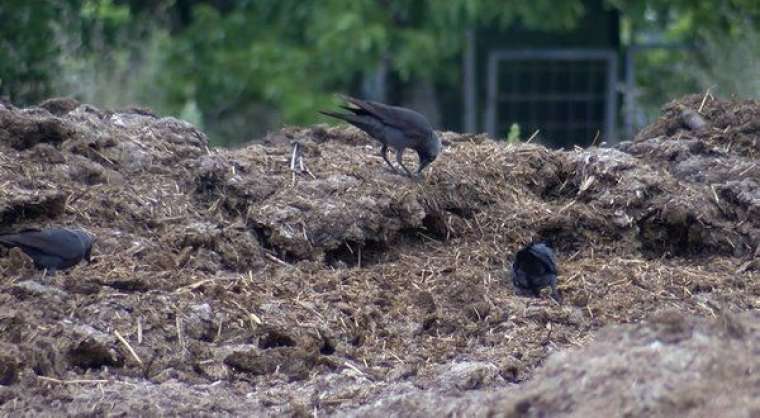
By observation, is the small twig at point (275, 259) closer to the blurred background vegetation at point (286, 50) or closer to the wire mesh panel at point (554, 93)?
the blurred background vegetation at point (286, 50)

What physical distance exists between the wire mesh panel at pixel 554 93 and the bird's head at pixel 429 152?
9.25 metres

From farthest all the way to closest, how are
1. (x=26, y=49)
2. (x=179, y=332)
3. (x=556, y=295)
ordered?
(x=26, y=49), (x=556, y=295), (x=179, y=332)

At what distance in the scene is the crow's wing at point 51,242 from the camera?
6.74 meters

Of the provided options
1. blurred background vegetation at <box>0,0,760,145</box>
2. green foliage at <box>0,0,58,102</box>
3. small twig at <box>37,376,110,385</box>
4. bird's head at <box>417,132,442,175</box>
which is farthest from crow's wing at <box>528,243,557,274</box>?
green foliage at <box>0,0,58,102</box>

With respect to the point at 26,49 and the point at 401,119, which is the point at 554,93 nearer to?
the point at 26,49

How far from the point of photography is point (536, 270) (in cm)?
744

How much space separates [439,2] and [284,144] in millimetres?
7378

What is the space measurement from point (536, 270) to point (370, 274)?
0.84 metres

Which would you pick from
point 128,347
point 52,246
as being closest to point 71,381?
point 128,347

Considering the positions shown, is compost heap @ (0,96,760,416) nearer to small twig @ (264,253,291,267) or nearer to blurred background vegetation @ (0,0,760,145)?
small twig @ (264,253,291,267)

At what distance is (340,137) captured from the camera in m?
9.09

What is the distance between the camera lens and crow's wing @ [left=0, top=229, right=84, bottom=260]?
6738 mm

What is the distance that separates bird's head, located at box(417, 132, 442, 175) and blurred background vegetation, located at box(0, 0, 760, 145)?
604cm

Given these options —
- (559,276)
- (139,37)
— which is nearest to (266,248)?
(559,276)
